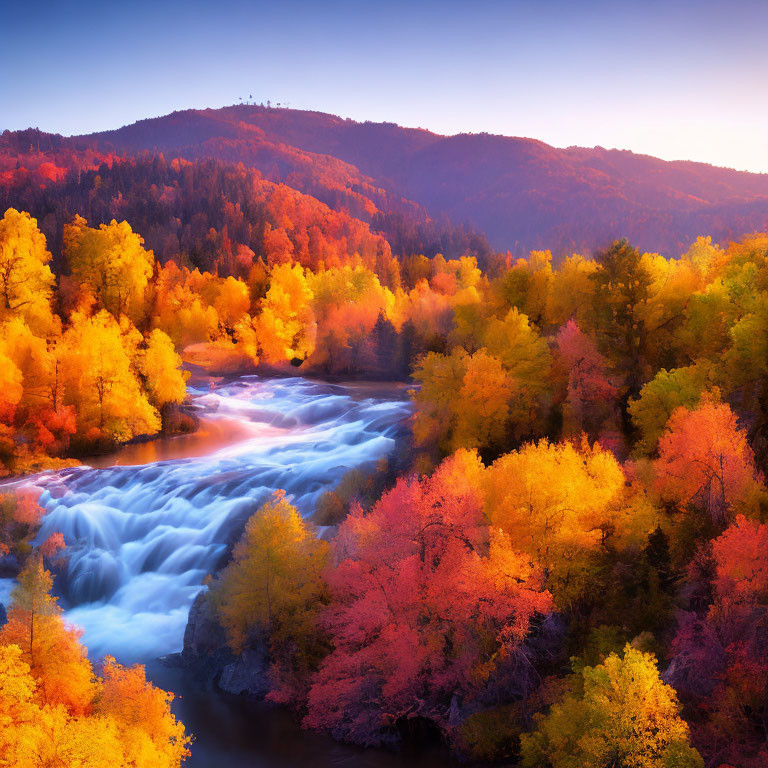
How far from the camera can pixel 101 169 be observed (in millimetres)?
134625

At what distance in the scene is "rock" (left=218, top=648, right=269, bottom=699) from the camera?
1072 inches

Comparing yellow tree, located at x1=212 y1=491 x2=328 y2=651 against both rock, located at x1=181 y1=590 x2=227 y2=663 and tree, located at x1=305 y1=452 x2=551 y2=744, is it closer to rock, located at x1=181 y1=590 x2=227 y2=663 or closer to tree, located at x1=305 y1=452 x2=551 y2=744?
rock, located at x1=181 y1=590 x2=227 y2=663

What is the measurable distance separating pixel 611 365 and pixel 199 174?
111915mm

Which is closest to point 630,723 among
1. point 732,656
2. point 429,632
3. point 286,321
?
point 732,656

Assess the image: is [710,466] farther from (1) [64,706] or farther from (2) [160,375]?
(2) [160,375]

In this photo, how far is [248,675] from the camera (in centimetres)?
2750

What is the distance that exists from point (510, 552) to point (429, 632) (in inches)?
167

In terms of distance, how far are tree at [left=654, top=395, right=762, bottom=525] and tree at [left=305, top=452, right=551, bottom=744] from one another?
7352 millimetres

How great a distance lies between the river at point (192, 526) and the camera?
25.2 meters

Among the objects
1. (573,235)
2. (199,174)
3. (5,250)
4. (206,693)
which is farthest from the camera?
(573,235)

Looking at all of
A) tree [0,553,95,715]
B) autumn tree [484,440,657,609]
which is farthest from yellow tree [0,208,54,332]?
autumn tree [484,440,657,609]

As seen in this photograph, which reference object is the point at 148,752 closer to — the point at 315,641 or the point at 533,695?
the point at 315,641

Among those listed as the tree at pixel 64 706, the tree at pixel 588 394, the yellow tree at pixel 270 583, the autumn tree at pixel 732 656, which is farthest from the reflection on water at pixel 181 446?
the autumn tree at pixel 732 656

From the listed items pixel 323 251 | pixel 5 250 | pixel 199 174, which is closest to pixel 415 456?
pixel 5 250
